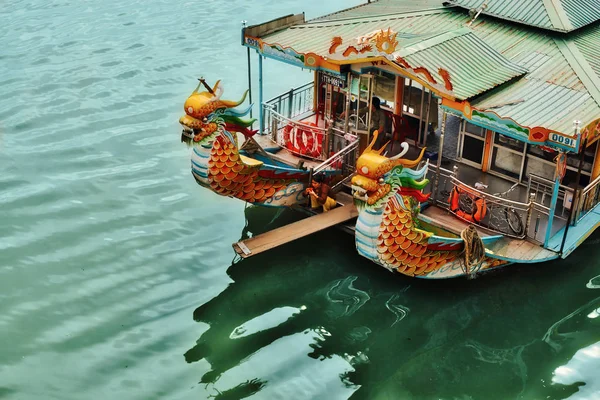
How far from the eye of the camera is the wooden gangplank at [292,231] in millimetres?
15695

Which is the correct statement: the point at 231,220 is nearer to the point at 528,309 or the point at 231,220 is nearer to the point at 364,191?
the point at 364,191

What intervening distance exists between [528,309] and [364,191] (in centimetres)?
478

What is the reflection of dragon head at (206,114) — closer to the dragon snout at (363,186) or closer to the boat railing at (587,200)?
the dragon snout at (363,186)

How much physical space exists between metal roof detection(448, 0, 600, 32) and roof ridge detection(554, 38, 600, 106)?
0.36 meters

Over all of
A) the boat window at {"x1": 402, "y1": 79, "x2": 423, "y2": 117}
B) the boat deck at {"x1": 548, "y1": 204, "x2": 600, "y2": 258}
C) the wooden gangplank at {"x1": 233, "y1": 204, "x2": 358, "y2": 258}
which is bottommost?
the wooden gangplank at {"x1": 233, "y1": 204, "x2": 358, "y2": 258}

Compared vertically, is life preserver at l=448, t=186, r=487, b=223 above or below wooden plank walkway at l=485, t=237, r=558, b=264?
above

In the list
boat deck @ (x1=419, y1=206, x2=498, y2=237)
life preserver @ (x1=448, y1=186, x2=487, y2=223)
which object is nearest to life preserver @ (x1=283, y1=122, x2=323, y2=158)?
boat deck @ (x1=419, y1=206, x2=498, y2=237)

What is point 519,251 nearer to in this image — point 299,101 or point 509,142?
point 509,142

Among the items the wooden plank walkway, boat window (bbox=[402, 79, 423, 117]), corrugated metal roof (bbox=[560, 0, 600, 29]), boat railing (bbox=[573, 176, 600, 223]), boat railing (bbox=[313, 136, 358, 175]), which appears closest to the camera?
the wooden plank walkway

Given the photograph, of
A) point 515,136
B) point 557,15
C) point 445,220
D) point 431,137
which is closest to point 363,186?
point 445,220

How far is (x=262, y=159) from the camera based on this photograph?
18016mm

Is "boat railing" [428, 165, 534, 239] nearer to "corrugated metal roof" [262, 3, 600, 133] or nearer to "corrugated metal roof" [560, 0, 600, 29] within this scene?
"corrugated metal roof" [262, 3, 600, 133]

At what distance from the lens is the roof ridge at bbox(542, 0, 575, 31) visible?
57.3ft

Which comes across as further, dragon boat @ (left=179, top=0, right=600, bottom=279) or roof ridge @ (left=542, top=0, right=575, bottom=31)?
roof ridge @ (left=542, top=0, right=575, bottom=31)
